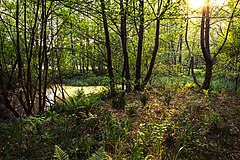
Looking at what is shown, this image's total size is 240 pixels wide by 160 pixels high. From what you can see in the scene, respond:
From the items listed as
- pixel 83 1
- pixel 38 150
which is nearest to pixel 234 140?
pixel 38 150

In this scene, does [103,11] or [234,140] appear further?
[103,11]

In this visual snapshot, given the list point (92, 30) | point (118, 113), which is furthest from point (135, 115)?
point (92, 30)

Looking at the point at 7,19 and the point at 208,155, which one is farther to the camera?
the point at 7,19

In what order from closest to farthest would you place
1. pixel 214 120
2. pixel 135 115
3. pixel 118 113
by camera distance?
pixel 214 120 < pixel 135 115 < pixel 118 113

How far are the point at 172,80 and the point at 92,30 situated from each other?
5051mm

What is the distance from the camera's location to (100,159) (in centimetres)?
214

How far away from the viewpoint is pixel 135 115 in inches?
192

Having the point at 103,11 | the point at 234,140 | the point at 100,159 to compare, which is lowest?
the point at 234,140

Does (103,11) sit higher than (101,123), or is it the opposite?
(103,11)

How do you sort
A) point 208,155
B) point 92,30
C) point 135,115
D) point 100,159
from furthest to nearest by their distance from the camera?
point 92,30
point 135,115
point 208,155
point 100,159

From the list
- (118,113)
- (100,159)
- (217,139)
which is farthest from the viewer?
(118,113)

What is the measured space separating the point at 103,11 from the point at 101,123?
2.44 m

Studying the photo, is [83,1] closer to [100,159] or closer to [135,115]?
[135,115]

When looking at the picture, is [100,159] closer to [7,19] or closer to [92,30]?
[7,19]
